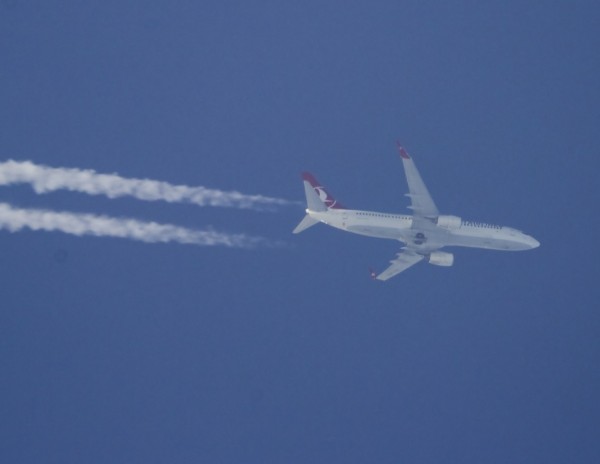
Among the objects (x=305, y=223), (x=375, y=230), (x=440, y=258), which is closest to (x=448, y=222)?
(x=440, y=258)

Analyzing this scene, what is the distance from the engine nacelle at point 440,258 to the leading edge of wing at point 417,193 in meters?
3.45

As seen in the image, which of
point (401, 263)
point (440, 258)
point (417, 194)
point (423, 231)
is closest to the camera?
Result: point (417, 194)

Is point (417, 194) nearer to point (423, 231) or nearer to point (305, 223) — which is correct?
point (423, 231)

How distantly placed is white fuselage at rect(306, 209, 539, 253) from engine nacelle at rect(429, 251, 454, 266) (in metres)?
0.50

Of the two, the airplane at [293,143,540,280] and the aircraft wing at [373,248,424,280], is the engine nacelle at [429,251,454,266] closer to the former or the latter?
the airplane at [293,143,540,280]

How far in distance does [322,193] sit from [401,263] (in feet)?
23.9

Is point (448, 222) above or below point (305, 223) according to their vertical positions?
below

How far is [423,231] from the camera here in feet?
197

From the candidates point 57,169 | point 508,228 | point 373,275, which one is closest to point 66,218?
point 57,169

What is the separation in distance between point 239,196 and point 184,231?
409 centimetres

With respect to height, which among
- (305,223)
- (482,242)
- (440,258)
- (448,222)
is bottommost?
(440,258)

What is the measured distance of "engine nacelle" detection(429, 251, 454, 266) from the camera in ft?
203

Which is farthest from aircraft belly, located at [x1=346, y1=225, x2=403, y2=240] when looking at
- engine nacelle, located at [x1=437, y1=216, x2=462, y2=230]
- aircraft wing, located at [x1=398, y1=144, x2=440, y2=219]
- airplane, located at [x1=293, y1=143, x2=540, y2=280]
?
engine nacelle, located at [x1=437, y1=216, x2=462, y2=230]

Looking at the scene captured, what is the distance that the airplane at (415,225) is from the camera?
59.0m
